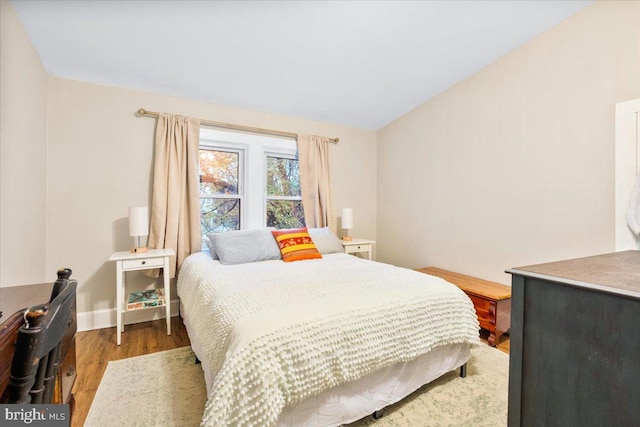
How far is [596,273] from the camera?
89cm

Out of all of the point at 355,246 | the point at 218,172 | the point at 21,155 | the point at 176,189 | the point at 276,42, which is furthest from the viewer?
the point at 355,246

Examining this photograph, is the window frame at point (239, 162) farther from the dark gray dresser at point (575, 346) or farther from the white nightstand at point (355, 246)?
the dark gray dresser at point (575, 346)

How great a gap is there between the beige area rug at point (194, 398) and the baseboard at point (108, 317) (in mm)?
788

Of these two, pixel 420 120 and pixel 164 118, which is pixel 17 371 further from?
pixel 420 120

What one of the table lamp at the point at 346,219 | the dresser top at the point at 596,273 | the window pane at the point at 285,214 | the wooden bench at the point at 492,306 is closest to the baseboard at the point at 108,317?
the window pane at the point at 285,214

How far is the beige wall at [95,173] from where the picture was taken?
8.09 feet

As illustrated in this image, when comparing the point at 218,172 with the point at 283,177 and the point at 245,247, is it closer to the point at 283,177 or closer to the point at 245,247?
the point at 283,177

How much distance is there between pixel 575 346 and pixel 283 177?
3100 mm

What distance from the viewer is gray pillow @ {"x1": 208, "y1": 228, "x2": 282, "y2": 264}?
248cm

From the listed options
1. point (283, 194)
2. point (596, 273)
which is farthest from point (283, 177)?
point (596, 273)

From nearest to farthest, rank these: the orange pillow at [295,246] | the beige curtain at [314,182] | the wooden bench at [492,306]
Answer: the wooden bench at [492,306] → the orange pillow at [295,246] → the beige curtain at [314,182]

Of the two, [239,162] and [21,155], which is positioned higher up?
[239,162]

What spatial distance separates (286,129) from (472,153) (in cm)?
205

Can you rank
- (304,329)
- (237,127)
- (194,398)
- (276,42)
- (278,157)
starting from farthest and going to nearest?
(278,157) → (237,127) → (276,42) → (194,398) → (304,329)
